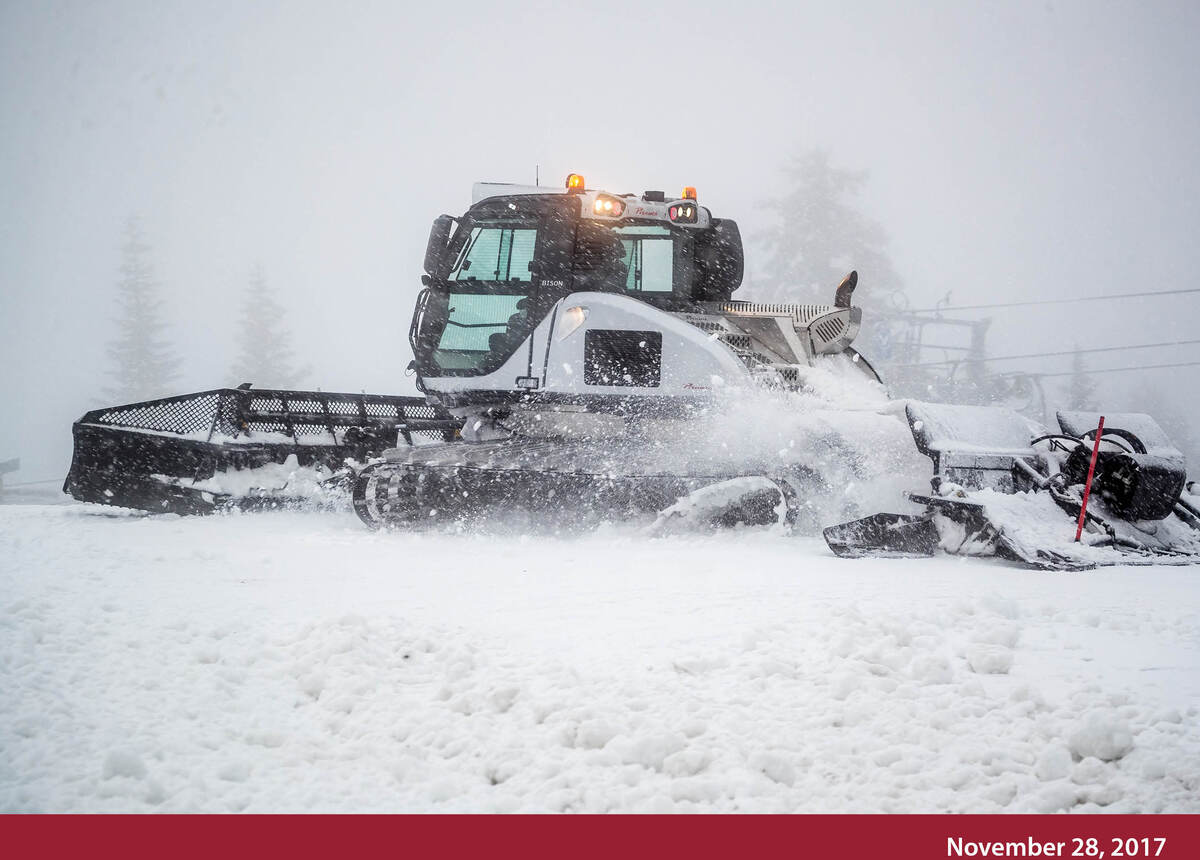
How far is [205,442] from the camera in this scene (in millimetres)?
6027

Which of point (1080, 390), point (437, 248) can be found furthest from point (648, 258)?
point (1080, 390)

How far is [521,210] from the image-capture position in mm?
6594

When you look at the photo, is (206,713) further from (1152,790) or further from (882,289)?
(882,289)

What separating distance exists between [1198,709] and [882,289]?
28735 mm

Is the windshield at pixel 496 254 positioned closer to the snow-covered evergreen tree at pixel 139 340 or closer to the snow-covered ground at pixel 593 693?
the snow-covered ground at pixel 593 693

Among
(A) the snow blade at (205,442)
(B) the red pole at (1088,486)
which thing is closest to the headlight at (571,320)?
(A) the snow blade at (205,442)

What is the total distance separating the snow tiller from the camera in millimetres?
4477

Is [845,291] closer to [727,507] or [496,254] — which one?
[727,507]

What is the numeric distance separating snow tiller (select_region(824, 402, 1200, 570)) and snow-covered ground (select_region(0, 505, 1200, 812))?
71cm

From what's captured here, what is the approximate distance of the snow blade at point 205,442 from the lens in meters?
5.81

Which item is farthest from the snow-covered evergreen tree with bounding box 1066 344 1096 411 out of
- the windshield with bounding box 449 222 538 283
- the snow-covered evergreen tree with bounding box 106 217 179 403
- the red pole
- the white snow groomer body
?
the snow-covered evergreen tree with bounding box 106 217 179 403

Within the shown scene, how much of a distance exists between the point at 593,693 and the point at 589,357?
3.88 m
